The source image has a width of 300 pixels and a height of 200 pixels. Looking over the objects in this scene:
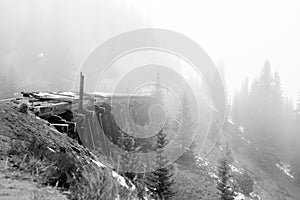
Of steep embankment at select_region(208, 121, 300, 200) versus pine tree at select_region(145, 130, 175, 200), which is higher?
pine tree at select_region(145, 130, 175, 200)

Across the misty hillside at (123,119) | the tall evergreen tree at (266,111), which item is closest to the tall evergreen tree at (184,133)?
the misty hillside at (123,119)

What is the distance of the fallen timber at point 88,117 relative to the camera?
9.67 meters

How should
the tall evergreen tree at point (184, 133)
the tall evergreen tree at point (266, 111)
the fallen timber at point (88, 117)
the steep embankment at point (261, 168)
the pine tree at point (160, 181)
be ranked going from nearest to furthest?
1. the fallen timber at point (88, 117)
2. the pine tree at point (160, 181)
3. the tall evergreen tree at point (184, 133)
4. the steep embankment at point (261, 168)
5. the tall evergreen tree at point (266, 111)

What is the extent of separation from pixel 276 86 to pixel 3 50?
82858 mm

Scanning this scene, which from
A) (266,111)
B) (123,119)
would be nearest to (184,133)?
(123,119)

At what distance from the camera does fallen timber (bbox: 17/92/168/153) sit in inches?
381

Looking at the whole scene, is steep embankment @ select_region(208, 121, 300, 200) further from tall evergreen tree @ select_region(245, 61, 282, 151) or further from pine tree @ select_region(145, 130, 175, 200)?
pine tree @ select_region(145, 130, 175, 200)


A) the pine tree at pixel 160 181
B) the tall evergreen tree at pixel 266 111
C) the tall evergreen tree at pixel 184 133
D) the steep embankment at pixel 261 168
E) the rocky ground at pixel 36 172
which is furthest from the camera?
the tall evergreen tree at pixel 266 111

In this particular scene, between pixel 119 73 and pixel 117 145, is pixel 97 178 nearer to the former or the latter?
pixel 117 145

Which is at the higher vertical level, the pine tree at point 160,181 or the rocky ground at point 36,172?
the rocky ground at point 36,172

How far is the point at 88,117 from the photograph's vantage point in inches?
497

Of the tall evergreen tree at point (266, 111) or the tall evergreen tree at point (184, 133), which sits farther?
the tall evergreen tree at point (266, 111)

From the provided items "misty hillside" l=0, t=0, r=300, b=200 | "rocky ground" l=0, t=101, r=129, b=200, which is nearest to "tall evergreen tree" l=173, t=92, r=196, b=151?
"misty hillside" l=0, t=0, r=300, b=200

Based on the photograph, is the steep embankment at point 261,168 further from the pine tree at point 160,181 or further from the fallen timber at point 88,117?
the fallen timber at point 88,117
